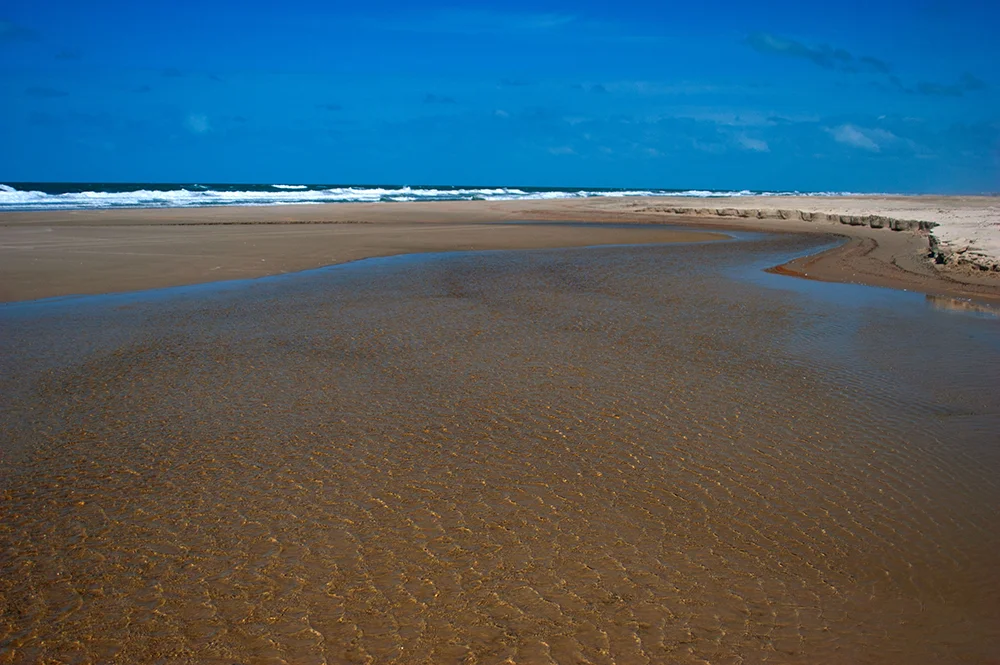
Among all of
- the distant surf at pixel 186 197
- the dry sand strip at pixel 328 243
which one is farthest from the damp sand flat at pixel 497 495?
the distant surf at pixel 186 197

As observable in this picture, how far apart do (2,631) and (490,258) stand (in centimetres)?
1404

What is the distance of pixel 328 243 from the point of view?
19.1 meters

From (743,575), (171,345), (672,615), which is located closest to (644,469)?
(743,575)

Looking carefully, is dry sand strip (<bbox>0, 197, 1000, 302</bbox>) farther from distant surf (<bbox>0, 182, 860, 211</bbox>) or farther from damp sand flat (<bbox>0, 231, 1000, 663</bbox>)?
distant surf (<bbox>0, 182, 860, 211</bbox>)

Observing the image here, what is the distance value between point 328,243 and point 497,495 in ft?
51.9

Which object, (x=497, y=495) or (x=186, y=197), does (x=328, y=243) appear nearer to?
(x=497, y=495)

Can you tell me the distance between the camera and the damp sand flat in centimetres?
296

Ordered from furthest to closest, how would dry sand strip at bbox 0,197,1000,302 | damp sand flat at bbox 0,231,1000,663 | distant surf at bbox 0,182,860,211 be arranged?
1. distant surf at bbox 0,182,860,211
2. dry sand strip at bbox 0,197,1000,302
3. damp sand flat at bbox 0,231,1000,663

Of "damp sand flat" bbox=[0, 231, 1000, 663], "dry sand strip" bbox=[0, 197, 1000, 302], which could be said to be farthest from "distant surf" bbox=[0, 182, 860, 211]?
"damp sand flat" bbox=[0, 231, 1000, 663]

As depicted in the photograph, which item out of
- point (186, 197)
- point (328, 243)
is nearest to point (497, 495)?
point (328, 243)

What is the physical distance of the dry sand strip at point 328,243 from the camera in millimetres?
12844

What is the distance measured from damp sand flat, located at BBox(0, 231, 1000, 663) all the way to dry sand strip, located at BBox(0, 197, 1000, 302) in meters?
5.06

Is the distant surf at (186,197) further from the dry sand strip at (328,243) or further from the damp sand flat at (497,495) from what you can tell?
the damp sand flat at (497,495)

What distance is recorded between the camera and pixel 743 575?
336cm
